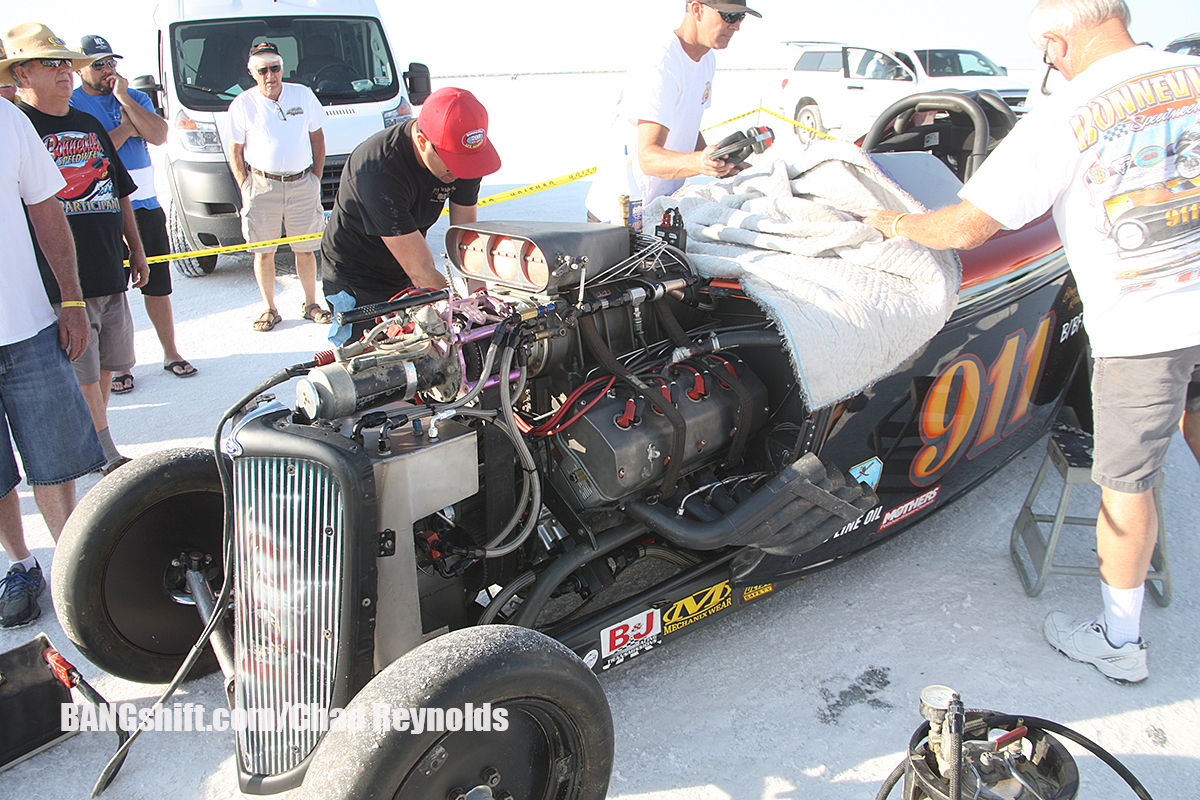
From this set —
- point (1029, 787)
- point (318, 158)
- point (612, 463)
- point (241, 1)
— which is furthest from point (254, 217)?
point (1029, 787)

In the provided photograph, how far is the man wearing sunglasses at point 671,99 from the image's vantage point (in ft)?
10.8

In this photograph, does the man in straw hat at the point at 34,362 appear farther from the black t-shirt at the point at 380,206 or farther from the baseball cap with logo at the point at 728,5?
the baseball cap with logo at the point at 728,5

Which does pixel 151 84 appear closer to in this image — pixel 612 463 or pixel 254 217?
pixel 254 217

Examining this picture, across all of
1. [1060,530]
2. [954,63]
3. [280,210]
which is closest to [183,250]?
[280,210]

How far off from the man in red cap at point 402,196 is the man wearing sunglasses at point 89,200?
996 mm

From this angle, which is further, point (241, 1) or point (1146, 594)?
point (241, 1)

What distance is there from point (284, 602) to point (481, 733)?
1.84ft

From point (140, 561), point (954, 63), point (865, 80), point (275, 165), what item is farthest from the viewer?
point (954, 63)

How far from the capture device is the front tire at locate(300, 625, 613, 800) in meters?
1.46

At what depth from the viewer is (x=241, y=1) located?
21.2 feet

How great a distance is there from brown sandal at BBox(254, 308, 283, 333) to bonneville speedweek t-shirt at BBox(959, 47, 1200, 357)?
4548 mm

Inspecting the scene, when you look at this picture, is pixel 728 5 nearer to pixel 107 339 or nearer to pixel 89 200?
pixel 89 200

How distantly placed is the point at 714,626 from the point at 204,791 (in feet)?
5.11

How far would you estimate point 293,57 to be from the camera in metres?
6.78
